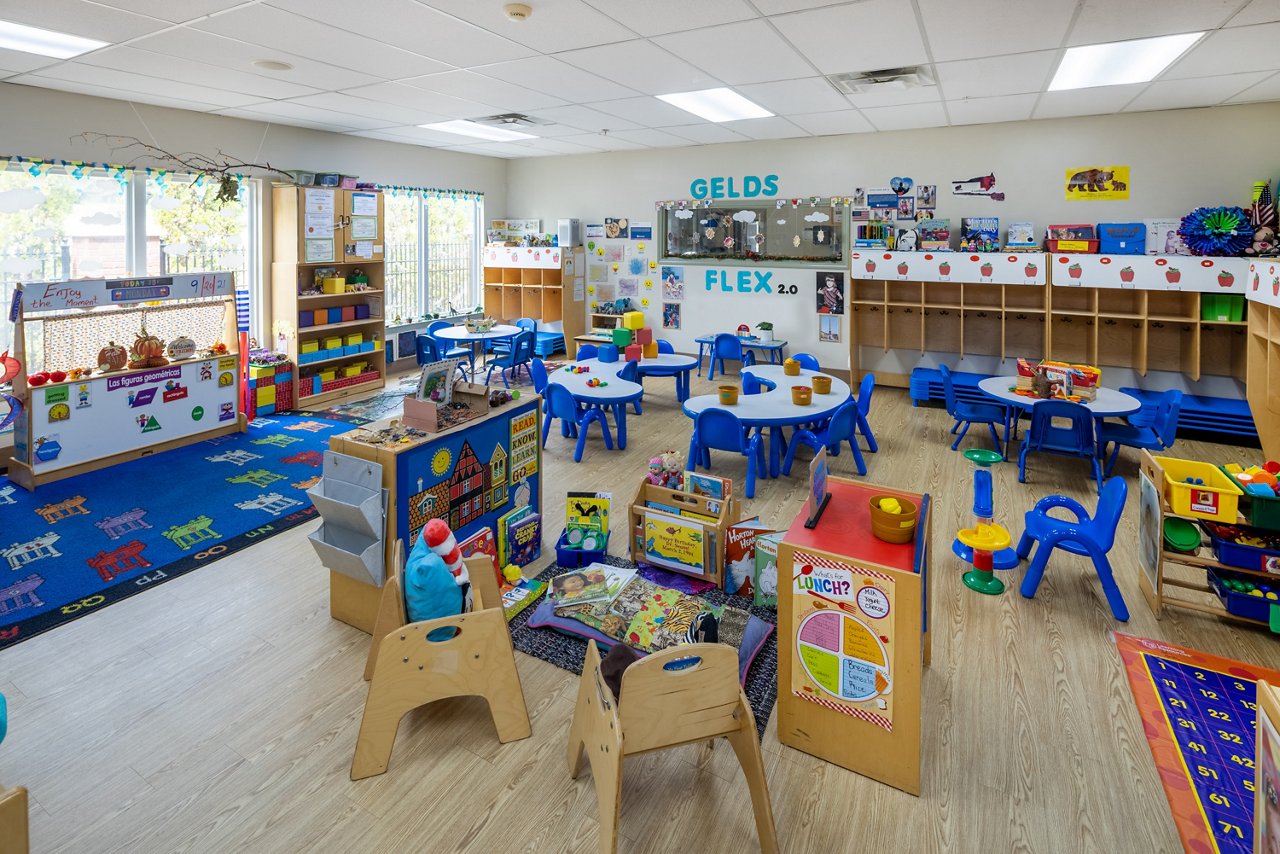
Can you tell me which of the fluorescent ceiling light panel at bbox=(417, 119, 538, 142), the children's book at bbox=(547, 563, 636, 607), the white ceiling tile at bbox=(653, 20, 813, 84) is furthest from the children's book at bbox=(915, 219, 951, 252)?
the children's book at bbox=(547, 563, 636, 607)

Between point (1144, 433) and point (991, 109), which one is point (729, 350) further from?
point (1144, 433)

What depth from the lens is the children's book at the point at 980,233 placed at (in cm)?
727

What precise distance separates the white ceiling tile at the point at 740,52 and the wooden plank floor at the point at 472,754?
328 centimetres

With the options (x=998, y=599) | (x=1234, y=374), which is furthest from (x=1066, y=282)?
(x=998, y=599)

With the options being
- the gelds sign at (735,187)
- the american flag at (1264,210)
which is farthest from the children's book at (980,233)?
the gelds sign at (735,187)

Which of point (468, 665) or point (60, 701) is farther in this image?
point (60, 701)

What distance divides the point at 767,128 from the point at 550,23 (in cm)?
425

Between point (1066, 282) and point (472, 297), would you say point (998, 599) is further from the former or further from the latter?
point (472, 297)

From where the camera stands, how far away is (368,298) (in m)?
8.12

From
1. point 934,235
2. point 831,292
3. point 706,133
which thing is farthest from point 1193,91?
point 706,133

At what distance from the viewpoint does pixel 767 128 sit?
7535 mm

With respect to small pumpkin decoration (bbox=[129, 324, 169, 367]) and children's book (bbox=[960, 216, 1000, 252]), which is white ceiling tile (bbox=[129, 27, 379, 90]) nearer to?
small pumpkin decoration (bbox=[129, 324, 169, 367])

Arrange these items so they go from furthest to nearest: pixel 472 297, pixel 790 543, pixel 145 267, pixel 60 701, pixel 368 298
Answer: pixel 472 297 < pixel 368 298 < pixel 145 267 < pixel 60 701 < pixel 790 543

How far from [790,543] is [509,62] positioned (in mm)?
3905
